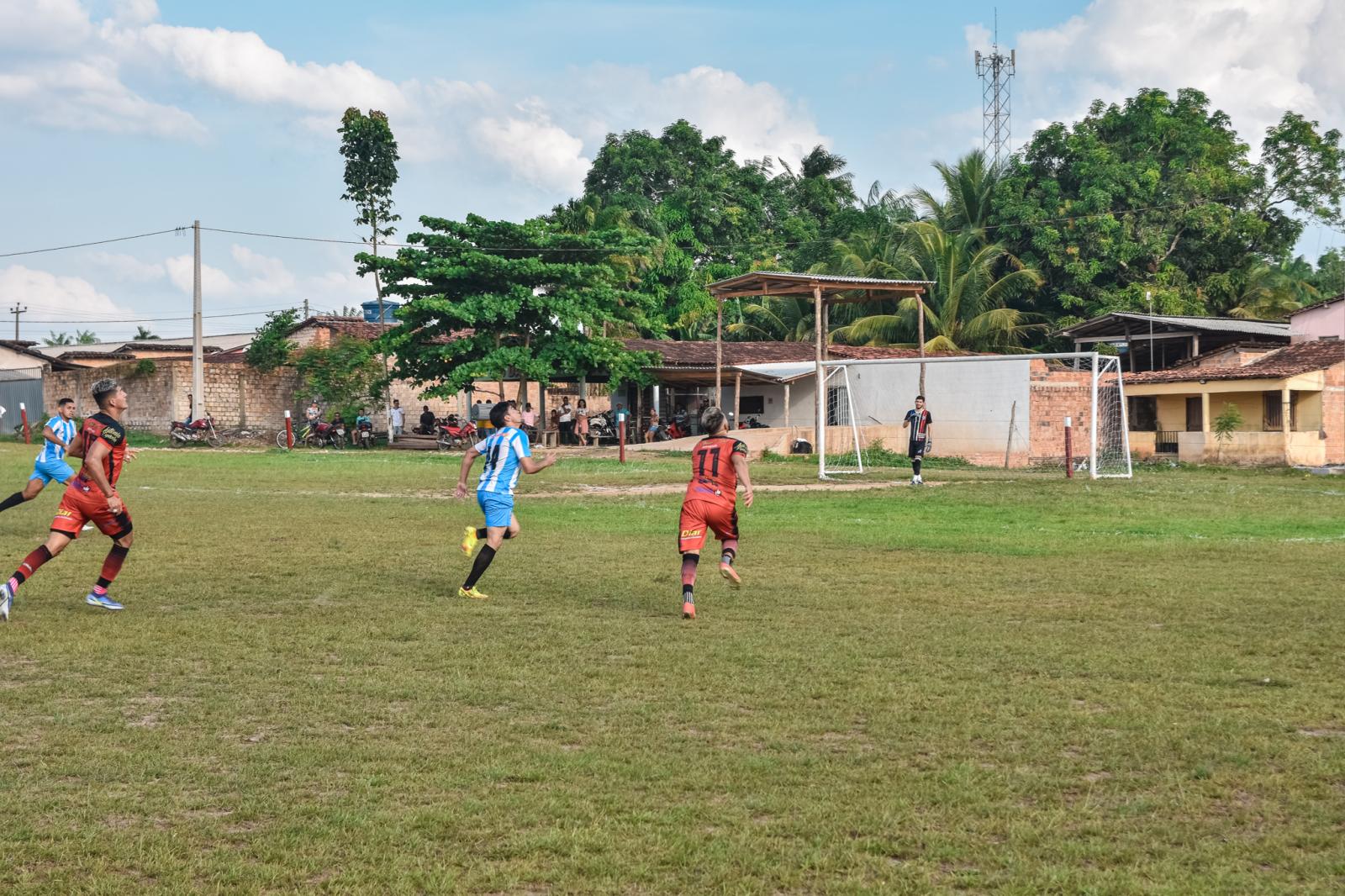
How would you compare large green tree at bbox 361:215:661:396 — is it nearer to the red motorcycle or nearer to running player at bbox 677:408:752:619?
the red motorcycle

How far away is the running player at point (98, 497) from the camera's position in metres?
9.59

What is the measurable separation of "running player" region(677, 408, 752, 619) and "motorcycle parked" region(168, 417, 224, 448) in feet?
111

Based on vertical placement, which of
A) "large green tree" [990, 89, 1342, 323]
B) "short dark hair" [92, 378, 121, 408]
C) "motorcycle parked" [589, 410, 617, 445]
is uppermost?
"large green tree" [990, 89, 1342, 323]

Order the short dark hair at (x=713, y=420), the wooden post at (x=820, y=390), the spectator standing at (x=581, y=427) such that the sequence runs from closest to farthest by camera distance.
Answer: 1. the short dark hair at (x=713, y=420)
2. the wooden post at (x=820, y=390)
3. the spectator standing at (x=581, y=427)

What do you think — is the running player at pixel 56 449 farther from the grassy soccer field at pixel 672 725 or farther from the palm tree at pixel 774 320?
the palm tree at pixel 774 320

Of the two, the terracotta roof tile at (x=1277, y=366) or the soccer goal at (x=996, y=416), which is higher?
the terracotta roof tile at (x=1277, y=366)

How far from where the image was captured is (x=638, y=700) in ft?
23.0

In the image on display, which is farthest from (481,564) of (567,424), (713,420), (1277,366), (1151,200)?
(1151,200)

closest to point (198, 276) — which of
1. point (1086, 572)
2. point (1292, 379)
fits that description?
point (1292, 379)

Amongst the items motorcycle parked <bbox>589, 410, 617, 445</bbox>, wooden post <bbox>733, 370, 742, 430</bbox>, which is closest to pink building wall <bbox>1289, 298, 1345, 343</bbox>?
wooden post <bbox>733, 370, 742, 430</bbox>

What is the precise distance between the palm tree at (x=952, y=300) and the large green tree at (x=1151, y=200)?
Result: 150cm

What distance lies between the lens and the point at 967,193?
49.1 m

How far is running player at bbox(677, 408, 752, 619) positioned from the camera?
10078 millimetres

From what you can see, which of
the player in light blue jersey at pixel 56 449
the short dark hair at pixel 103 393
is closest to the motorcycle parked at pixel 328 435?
the player in light blue jersey at pixel 56 449
